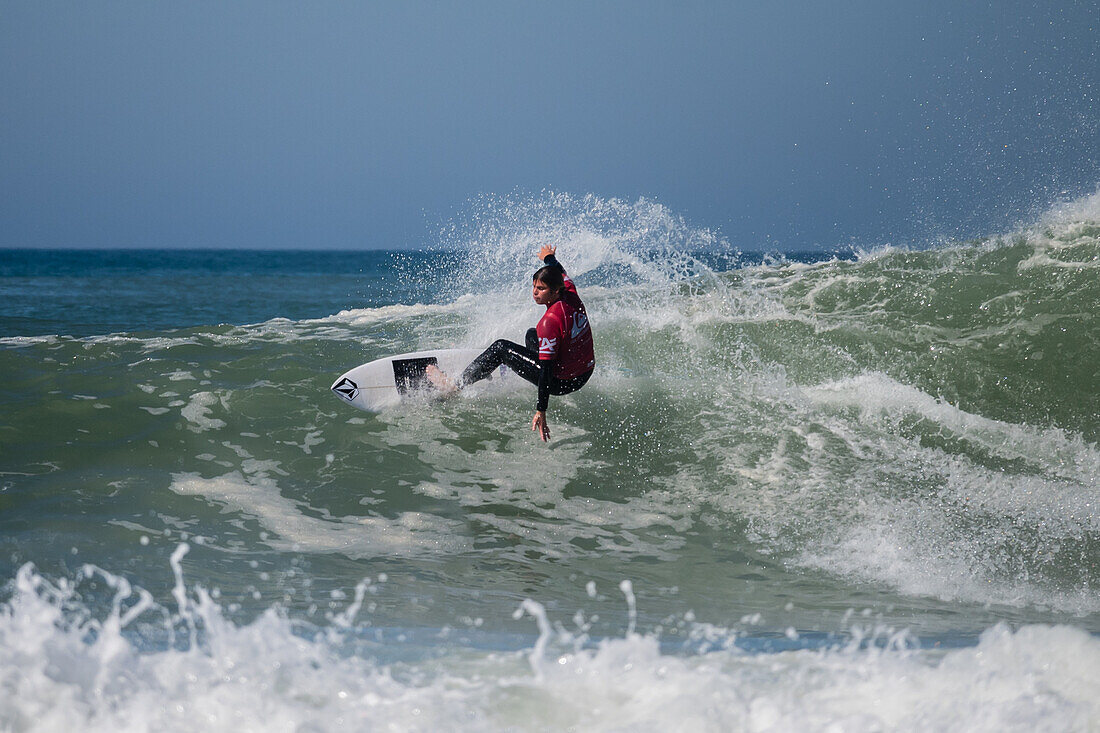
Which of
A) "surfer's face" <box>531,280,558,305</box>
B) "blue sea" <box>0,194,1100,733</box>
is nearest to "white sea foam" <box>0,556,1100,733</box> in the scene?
"blue sea" <box>0,194,1100,733</box>

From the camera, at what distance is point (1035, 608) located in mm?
4156

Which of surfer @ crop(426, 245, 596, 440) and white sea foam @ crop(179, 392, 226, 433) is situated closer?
surfer @ crop(426, 245, 596, 440)

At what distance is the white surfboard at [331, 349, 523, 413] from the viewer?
749 centimetres

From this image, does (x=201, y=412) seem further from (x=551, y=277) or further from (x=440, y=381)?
(x=551, y=277)

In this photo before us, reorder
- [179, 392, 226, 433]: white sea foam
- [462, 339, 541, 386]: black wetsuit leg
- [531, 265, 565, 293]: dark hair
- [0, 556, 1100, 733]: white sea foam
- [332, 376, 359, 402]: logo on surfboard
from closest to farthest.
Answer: [0, 556, 1100, 733]: white sea foam < [531, 265, 565, 293]: dark hair < [462, 339, 541, 386]: black wetsuit leg < [179, 392, 226, 433]: white sea foam < [332, 376, 359, 402]: logo on surfboard

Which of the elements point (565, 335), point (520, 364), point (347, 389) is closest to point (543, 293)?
point (565, 335)

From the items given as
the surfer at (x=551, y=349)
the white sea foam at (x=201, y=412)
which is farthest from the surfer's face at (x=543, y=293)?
the white sea foam at (x=201, y=412)

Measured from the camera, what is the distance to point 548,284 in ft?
20.9

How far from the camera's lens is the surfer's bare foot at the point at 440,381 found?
7.54m

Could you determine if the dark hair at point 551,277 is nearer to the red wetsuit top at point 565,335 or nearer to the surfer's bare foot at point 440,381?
the red wetsuit top at point 565,335

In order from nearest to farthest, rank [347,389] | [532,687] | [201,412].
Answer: [532,687] < [201,412] < [347,389]

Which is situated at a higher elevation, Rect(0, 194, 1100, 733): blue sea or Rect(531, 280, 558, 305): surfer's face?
Rect(531, 280, 558, 305): surfer's face

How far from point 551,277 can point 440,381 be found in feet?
5.86

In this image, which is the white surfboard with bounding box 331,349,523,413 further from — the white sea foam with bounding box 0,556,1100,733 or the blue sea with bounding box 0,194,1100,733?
→ the white sea foam with bounding box 0,556,1100,733
